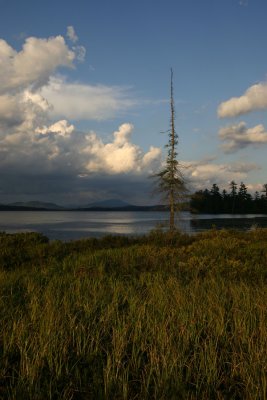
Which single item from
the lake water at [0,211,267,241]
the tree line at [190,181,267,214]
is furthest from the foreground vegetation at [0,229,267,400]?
the tree line at [190,181,267,214]

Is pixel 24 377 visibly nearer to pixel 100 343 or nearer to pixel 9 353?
pixel 9 353

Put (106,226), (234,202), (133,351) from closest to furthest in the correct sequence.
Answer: (133,351)
(106,226)
(234,202)

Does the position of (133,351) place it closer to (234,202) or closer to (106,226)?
(106,226)

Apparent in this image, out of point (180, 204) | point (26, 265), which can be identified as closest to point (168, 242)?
point (180, 204)

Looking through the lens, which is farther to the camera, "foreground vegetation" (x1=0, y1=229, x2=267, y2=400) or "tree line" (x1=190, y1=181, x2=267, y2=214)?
"tree line" (x1=190, y1=181, x2=267, y2=214)

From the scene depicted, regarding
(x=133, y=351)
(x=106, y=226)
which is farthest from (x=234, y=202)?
(x=133, y=351)

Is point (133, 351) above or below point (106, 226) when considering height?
A: above

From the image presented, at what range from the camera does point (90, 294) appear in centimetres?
736

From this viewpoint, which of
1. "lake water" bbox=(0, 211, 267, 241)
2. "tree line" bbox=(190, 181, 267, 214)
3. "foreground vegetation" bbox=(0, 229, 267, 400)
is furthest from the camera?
"tree line" bbox=(190, 181, 267, 214)

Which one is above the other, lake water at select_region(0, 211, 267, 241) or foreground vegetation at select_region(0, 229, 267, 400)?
foreground vegetation at select_region(0, 229, 267, 400)

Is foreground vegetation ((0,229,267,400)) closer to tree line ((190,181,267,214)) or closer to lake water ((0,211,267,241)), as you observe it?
lake water ((0,211,267,241))

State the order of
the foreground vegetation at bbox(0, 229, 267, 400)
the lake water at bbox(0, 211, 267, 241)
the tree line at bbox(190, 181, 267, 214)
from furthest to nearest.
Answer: the tree line at bbox(190, 181, 267, 214)
the lake water at bbox(0, 211, 267, 241)
the foreground vegetation at bbox(0, 229, 267, 400)

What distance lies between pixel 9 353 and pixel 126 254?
9207mm

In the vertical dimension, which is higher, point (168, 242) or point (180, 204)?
point (180, 204)
